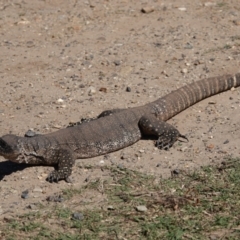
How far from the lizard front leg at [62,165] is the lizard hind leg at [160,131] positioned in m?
1.23

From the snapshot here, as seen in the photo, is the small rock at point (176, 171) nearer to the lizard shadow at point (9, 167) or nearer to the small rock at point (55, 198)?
the small rock at point (55, 198)

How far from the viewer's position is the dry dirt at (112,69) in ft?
28.9

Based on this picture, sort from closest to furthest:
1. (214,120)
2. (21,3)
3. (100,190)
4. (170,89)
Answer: (100,190), (214,120), (170,89), (21,3)

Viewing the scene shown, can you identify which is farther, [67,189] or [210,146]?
[210,146]

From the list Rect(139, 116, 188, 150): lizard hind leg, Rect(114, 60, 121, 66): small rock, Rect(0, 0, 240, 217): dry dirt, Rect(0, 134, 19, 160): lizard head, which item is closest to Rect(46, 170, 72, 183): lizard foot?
Rect(0, 0, 240, 217): dry dirt

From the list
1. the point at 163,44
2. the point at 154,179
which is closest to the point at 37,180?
the point at 154,179

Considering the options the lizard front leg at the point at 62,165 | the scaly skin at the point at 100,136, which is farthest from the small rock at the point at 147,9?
the lizard front leg at the point at 62,165

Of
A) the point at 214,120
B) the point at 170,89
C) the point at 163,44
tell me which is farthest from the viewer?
the point at 163,44

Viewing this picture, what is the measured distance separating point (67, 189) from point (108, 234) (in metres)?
1.19

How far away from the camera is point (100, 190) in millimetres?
8008

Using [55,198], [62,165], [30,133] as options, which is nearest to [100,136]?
[62,165]

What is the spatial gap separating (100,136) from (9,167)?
128 cm

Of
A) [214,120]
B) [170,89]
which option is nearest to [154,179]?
[214,120]

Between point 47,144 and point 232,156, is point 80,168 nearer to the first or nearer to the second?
point 47,144
